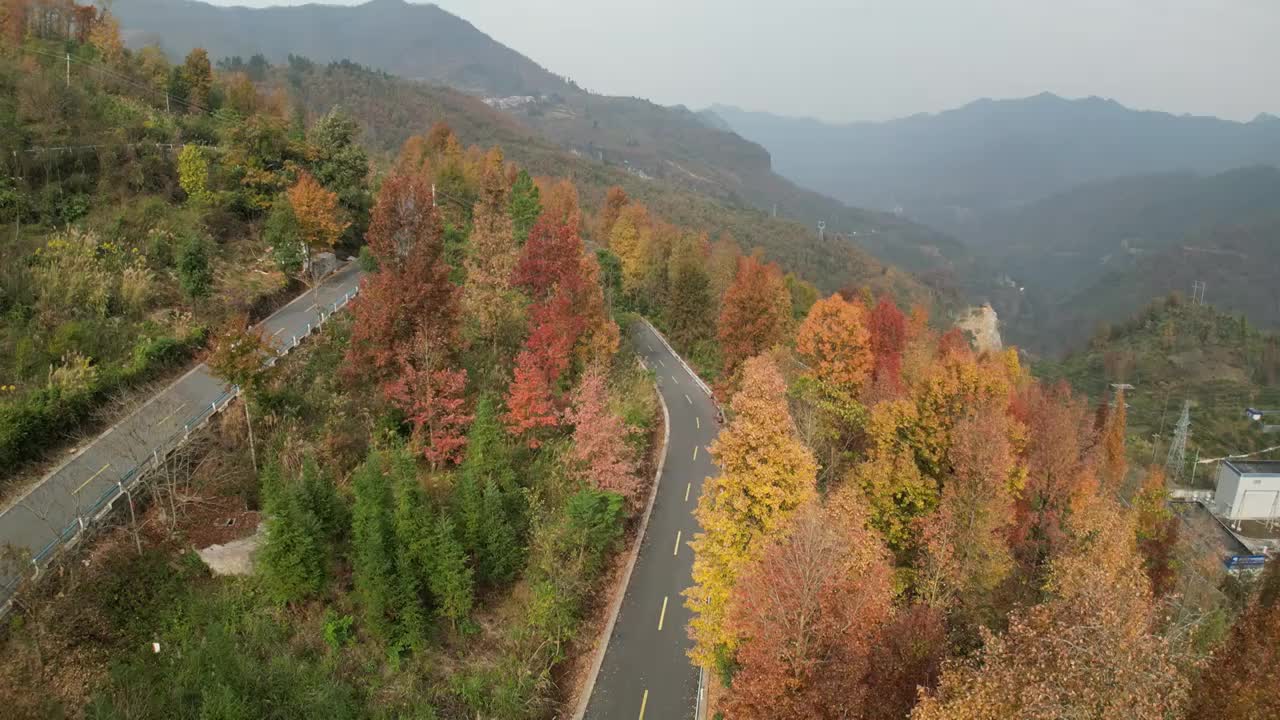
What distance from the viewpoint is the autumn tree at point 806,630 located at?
13484 mm

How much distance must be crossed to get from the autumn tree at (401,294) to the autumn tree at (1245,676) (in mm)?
21311

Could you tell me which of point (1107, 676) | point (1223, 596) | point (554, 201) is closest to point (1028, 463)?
point (1223, 596)

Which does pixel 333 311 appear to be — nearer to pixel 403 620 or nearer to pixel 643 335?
pixel 403 620

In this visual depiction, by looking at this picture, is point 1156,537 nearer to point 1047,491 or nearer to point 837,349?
point 1047,491

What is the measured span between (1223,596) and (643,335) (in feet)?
120

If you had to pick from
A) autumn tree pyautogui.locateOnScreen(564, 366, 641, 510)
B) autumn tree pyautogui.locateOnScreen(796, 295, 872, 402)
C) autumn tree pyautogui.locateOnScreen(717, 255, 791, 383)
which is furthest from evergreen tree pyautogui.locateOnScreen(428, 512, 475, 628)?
autumn tree pyautogui.locateOnScreen(717, 255, 791, 383)

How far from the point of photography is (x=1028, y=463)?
3022 centimetres

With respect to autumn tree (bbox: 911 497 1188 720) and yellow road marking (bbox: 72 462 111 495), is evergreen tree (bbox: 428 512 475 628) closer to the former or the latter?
yellow road marking (bbox: 72 462 111 495)

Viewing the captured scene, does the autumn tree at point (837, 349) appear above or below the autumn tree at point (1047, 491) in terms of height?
above

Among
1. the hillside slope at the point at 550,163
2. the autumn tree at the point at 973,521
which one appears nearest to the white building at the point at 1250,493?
the autumn tree at the point at 973,521

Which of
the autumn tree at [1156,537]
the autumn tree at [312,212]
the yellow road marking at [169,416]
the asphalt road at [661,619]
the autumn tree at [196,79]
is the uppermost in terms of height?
the autumn tree at [196,79]

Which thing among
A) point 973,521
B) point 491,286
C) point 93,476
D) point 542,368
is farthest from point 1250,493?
point 93,476

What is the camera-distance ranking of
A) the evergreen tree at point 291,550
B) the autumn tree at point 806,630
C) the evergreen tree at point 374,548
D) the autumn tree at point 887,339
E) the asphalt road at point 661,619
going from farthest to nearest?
the autumn tree at point 887,339 → the asphalt road at point 661,619 → the evergreen tree at point 374,548 → the evergreen tree at point 291,550 → the autumn tree at point 806,630

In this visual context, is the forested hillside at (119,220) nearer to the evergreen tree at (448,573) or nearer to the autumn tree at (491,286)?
the autumn tree at (491,286)
